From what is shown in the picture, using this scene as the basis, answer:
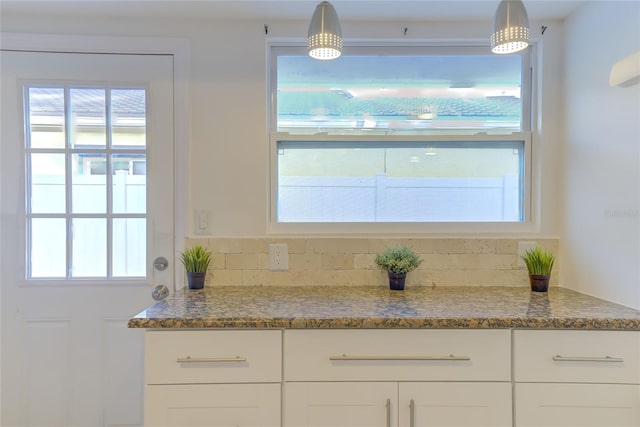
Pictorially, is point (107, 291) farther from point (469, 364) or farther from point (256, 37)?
point (469, 364)

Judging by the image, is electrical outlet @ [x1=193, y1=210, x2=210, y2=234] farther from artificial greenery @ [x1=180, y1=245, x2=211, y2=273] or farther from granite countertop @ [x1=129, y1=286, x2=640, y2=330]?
granite countertop @ [x1=129, y1=286, x2=640, y2=330]

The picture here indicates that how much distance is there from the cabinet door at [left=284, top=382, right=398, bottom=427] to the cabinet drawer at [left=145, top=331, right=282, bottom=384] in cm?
10

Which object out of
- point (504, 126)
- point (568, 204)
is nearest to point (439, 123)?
point (504, 126)

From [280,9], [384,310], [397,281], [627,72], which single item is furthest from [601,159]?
[280,9]

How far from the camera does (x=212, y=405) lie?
114 centimetres

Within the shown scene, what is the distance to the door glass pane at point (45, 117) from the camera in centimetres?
165

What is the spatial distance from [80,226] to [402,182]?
1629mm

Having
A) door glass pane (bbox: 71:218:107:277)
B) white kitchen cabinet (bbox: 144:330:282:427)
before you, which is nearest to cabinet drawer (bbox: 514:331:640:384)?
white kitchen cabinet (bbox: 144:330:282:427)

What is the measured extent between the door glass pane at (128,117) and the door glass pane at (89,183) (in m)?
0.13

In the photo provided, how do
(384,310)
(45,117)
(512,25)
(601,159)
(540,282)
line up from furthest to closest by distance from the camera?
(45,117)
(540,282)
(601,159)
(384,310)
(512,25)

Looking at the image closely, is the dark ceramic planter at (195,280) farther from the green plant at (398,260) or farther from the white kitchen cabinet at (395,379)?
the green plant at (398,260)

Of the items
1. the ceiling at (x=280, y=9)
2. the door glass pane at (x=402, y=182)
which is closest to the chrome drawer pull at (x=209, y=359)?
the door glass pane at (x=402, y=182)

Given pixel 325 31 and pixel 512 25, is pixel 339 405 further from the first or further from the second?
pixel 512 25

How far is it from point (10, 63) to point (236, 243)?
138 centimetres
